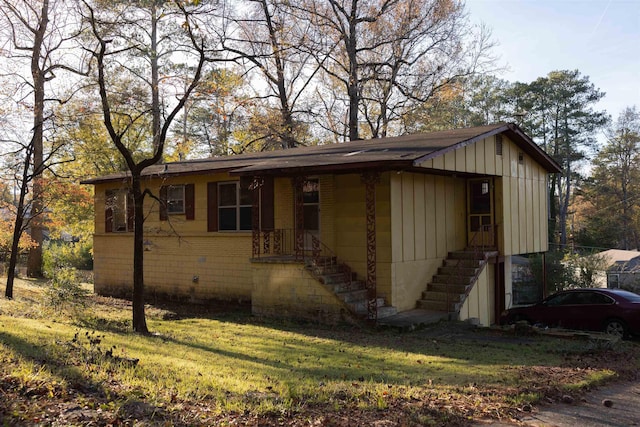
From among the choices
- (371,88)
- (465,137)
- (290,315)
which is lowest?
(290,315)

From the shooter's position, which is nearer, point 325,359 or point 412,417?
point 412,417

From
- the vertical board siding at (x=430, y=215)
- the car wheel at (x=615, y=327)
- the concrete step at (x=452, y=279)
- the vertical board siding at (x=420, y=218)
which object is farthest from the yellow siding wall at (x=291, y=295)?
the car wheel at (x=615, y=327)

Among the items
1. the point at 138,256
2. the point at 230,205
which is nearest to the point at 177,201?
the point at 230,205

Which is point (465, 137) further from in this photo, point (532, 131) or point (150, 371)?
point (532, 131)

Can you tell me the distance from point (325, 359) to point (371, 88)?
87.0 ft

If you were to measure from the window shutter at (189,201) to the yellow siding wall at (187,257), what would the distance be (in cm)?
14

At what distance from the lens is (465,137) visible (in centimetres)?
1505

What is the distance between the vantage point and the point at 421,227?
15.9m

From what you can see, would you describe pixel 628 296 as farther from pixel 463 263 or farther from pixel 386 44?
pixel 386 44

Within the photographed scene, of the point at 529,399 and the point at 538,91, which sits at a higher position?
the point at 538,91

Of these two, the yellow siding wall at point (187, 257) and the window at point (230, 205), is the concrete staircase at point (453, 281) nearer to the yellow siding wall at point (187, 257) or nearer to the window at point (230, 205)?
the yellow siding wall at point (187, 257)

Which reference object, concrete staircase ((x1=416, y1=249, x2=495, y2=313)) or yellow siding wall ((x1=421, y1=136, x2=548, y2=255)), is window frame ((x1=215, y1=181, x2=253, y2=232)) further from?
yellow siding wall ((x1=421, y1=136, x2=548, y2=255))

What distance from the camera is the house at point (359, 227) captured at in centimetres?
1431

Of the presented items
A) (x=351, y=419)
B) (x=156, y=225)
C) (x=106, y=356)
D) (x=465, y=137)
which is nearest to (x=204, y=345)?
(x=106, y=356)
